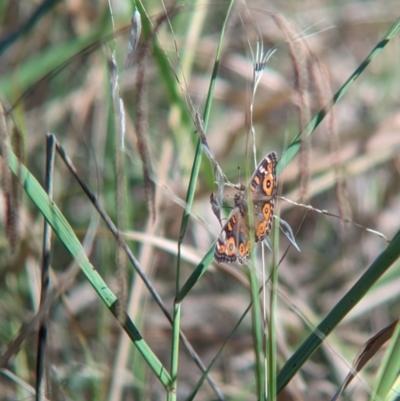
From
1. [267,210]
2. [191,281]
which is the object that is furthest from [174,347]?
[267,210]

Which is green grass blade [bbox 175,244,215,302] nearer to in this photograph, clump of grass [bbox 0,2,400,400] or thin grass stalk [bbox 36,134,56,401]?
clump of grass [bbox 0,2,400,400]

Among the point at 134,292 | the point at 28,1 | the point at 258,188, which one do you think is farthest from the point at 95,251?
the point at 258,188

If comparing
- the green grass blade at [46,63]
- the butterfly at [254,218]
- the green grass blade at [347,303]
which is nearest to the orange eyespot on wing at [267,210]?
the butterfly at [254,218]

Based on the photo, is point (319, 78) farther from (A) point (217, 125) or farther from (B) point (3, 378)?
(A) point (217, 125)

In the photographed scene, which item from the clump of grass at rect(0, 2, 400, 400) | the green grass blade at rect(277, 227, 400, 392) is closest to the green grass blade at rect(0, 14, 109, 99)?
the clump of grass at rect(0, 2, 400, 400)

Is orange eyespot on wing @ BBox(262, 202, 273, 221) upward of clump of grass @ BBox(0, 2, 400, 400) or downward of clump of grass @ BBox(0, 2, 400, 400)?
downward

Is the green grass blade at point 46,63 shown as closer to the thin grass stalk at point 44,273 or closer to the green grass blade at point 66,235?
the thin grass stalk at point 44,273
